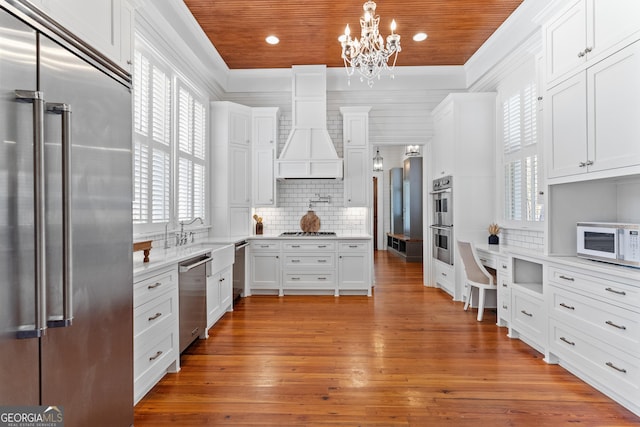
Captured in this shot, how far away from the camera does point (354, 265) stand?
5348 mm

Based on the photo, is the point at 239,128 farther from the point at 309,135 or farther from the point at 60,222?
the point at 60,222

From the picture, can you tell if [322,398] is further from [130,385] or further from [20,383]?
[20,383]

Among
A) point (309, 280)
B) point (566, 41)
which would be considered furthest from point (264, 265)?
point (566, 41)

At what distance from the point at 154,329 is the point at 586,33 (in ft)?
12.5

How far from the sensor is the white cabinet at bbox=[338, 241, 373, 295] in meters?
5.33

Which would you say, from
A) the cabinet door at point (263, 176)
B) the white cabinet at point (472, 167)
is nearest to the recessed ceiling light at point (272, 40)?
the cabinet door at point (263, 176)

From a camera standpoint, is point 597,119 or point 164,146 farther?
point 164,146

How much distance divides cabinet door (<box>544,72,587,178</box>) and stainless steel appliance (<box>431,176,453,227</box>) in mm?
1998

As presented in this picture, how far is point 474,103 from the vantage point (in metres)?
5.02

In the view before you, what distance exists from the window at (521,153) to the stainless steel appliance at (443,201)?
704 mm

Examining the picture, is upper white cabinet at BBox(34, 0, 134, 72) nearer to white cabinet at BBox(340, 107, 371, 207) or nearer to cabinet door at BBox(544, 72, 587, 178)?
cabinet door at BBox(544, 72, 587, 178)

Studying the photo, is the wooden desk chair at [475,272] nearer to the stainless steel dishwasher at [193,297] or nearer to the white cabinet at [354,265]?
the white cabinet at [354,265]

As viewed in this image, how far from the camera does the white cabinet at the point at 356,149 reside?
5.70 metres

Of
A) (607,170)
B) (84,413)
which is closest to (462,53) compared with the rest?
(607,170)
